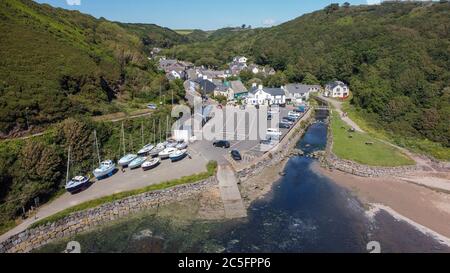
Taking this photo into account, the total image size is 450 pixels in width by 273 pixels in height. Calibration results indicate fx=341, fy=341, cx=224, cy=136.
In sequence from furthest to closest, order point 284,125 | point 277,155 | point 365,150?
point 284,125, point 365,150, point 277,155

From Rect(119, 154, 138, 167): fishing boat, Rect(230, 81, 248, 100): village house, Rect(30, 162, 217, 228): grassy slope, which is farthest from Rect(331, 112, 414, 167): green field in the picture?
Rect(230, 81, 248, 100): village house

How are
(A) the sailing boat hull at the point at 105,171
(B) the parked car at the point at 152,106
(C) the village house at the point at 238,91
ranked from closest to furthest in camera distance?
(A) the sailing boat hull at the point at 105,171, (B) the parked car at the point at 152,106, (C) the village house at the point at 238,91

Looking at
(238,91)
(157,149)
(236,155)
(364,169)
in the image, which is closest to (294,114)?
(238,91)

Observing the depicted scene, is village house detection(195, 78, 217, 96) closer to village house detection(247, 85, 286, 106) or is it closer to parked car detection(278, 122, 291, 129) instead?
village house detection(247, 85, 286, 106)

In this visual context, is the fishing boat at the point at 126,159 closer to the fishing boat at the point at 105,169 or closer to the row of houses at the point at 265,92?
the fishing boat at the point at 105,169

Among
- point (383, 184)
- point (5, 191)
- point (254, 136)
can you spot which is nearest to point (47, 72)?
point (5, 191)

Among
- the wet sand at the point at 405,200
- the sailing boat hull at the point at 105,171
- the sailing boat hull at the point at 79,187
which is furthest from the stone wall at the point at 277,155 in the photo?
the sailing boat hull at the point at 79,187

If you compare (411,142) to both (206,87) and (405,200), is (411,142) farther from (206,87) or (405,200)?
(206,87)

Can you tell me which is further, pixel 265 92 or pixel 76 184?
pixel 265 92
